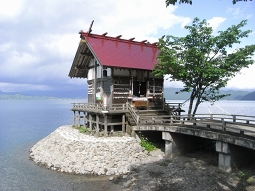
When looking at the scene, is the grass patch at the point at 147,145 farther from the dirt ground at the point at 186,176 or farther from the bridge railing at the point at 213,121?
the dirt ground at the point at 186,176

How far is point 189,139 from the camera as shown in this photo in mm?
18406

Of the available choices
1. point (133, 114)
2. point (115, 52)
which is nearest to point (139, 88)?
point (133, 114)

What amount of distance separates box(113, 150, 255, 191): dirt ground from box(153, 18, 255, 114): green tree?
5.95 metres

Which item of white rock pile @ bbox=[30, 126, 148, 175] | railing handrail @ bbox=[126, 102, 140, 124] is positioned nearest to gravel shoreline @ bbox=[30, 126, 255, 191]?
white rock pile @ bbox=[30, 126, 148, 175]

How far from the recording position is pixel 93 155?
17359mm

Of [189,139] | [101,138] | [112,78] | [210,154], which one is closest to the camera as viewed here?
[210,154]

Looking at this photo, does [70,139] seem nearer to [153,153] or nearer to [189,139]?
[153,153]

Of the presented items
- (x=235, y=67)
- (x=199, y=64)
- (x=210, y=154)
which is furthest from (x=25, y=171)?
(x=235, y=67)

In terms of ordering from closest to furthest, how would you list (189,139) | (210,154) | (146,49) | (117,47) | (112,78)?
(210,154) < (189,139) < (112,78) < (117,47) < (146,49)

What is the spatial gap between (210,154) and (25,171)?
47.1 ft

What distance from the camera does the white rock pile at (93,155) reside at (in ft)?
53.6

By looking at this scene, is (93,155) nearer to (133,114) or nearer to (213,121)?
(133,114)

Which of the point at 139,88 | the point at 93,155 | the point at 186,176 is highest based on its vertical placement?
the point at 139,88

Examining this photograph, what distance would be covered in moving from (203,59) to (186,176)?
29.3 feet
